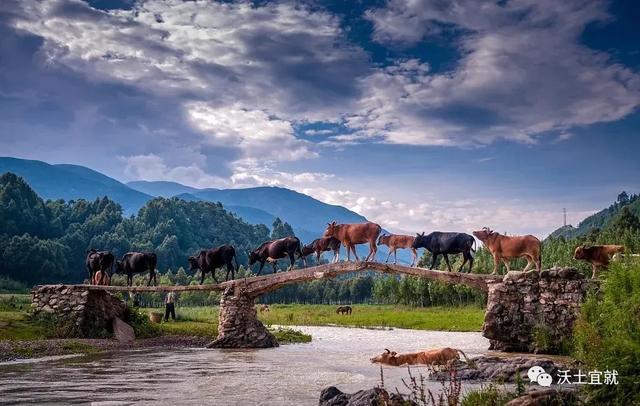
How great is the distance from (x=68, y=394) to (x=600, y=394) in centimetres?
1098

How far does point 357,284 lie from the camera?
141875 mm

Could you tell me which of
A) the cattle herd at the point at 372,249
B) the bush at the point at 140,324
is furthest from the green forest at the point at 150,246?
the bush at the point at 140,324

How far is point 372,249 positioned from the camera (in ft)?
80.7

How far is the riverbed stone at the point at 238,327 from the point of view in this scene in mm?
27359

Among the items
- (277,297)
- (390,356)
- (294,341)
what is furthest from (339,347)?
(277,297)

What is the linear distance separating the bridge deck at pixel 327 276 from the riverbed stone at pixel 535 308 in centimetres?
85

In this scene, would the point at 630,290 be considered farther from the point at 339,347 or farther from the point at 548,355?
the point at 339,347

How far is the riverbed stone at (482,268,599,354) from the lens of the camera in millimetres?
20575

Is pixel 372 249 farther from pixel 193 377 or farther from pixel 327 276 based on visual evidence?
pixel 193 377

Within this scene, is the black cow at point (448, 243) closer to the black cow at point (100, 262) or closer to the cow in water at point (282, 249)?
the cow in water at point (282, 249)

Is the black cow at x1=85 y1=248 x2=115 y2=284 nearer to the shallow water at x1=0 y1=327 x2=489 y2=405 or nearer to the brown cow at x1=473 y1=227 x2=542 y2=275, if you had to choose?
the shallow water at x1=0 y1=327 x2=489 y2=405

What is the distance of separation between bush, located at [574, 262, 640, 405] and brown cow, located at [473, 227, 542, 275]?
34.5 ft

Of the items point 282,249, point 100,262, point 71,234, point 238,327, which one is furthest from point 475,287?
point 71,234

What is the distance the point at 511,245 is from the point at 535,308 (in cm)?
272
